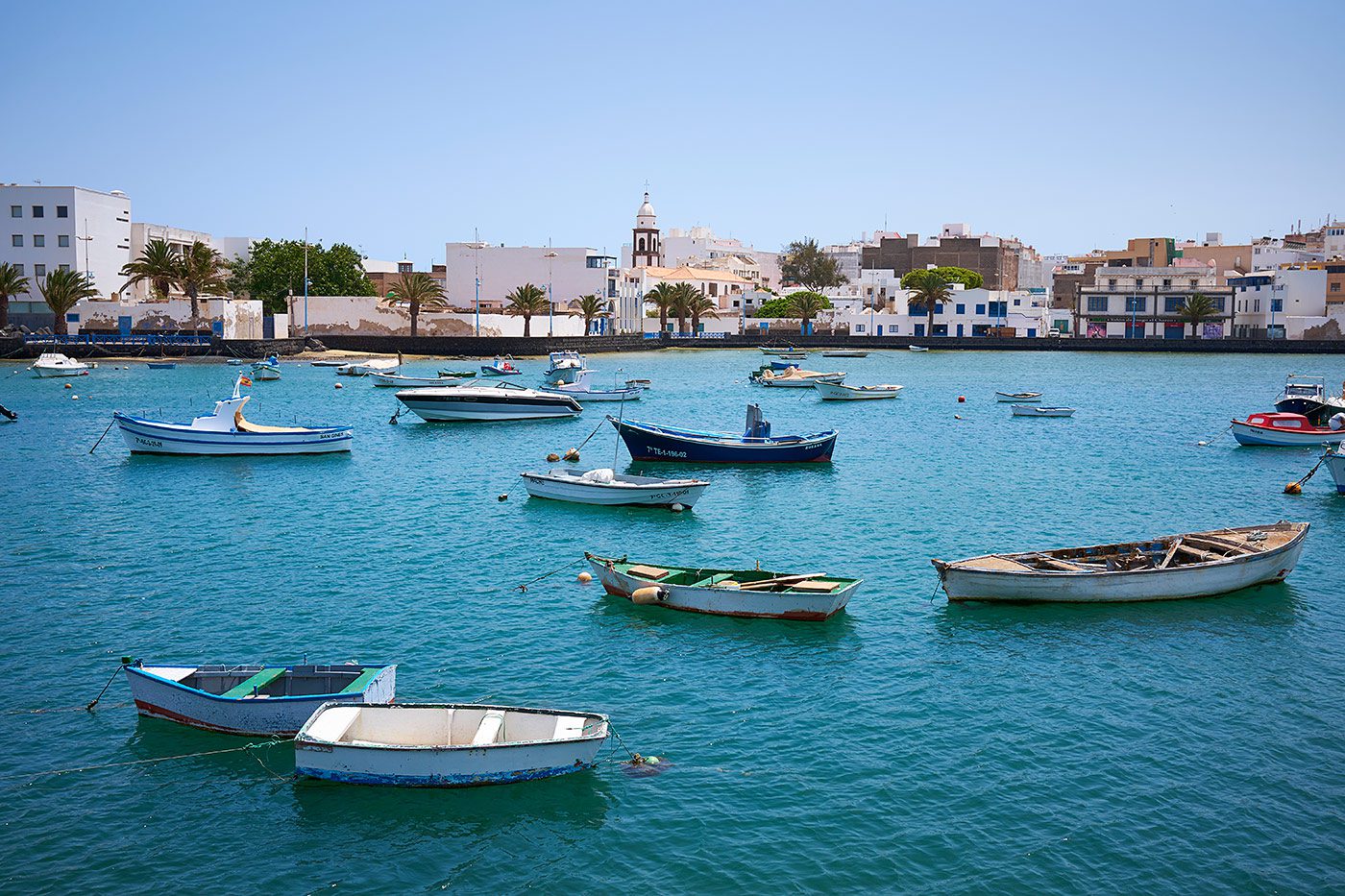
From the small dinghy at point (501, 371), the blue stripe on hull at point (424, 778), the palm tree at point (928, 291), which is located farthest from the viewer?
the palm tree at point (928, 291)

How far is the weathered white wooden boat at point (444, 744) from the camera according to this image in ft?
52.2

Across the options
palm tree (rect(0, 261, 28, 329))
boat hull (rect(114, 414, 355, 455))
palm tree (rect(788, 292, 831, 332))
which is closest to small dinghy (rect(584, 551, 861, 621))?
boat hull (rect(114, 414, 355, 455))

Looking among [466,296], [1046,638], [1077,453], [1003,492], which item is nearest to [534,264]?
[466,296]

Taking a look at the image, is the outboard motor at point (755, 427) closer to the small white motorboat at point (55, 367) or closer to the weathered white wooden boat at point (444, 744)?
the weathered white wooden boat at point (444, 744)

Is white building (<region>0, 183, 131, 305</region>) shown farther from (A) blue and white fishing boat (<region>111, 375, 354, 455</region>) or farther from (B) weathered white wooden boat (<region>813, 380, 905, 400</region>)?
(B) weathered white wooden boat (<region>813, 380, 905, 400</region>)

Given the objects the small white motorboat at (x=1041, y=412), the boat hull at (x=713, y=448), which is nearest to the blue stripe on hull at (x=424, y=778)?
the boat hull at (x=713, y=448)

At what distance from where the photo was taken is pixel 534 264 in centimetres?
14488

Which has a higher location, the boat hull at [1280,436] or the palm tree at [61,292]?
the palm tree at [61,292]

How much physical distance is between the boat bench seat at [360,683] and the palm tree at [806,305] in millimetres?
143958

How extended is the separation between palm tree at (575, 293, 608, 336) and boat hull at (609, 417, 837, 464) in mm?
90112

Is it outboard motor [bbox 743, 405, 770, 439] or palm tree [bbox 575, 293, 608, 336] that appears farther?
palm tree [bbox 575, 293, 608, 336]

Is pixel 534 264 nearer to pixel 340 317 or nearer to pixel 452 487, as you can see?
pixel 340 317

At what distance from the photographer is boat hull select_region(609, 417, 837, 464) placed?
46.0 metres

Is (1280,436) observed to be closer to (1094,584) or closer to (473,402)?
(1094,584)
